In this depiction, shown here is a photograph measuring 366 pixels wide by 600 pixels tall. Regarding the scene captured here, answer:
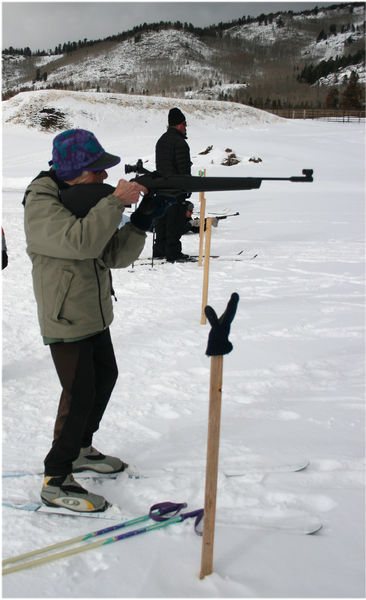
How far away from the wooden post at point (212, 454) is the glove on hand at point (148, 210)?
3.07ft

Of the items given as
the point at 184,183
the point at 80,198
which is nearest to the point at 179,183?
the point at 184,183

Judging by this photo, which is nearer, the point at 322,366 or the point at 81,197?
the point at 81,197

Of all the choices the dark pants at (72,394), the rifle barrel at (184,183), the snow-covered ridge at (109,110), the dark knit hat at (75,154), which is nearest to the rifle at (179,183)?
the rifle barrel at (184,183)

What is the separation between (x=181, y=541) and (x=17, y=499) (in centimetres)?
91

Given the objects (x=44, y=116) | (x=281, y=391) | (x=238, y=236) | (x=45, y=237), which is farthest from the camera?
(x=44, y=116)

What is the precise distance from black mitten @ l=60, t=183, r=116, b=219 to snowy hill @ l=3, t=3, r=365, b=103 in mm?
78242

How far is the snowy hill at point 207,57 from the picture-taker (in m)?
93.9

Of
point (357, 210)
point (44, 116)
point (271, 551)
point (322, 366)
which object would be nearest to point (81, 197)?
point (271, 551)

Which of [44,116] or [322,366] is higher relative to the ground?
[44,116]

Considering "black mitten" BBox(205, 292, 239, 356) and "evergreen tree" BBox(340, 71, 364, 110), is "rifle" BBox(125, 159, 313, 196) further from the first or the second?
"evergreen tree" BBox(340, 71, 364, 110)

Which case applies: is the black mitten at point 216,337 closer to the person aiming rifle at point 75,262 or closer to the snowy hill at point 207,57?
the person aiming rifle at point 75,262

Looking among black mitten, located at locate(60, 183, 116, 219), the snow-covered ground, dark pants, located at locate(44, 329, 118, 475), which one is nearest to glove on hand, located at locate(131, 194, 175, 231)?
black mitten, located at locate(60, 183, 116, 219)

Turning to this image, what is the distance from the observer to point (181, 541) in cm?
230

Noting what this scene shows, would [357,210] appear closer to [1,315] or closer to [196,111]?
[1,315]
